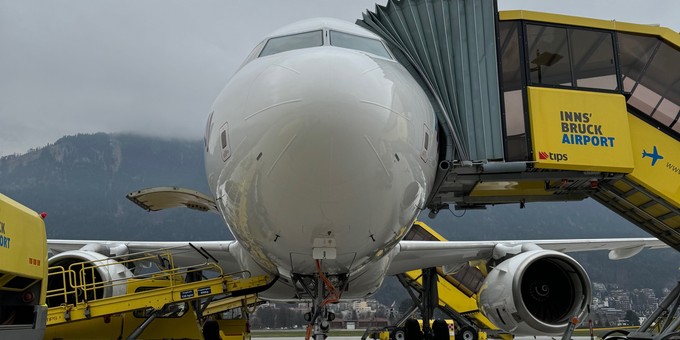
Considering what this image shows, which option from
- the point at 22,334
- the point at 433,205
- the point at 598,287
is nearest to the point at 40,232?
the point at 22,334

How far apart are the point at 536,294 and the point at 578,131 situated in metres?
2.97

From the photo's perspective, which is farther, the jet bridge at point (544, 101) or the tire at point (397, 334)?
the tire at point (397, 334)

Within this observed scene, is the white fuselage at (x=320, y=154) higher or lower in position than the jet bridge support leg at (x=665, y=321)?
higher

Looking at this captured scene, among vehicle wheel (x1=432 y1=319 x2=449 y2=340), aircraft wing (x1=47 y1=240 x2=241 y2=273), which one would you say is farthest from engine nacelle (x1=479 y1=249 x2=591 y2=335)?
aircraft wing (x1=47 y1=240 x2=241 y2=273)

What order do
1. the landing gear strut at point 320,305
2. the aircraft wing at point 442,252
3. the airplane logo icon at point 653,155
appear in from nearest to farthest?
1. the landing gear strut at point 320,305
2. the airplane logo icon at point 653,155
3. the aircraft wing at point 442,252

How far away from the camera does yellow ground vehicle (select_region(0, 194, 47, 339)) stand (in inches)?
215

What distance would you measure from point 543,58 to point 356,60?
4.87 m

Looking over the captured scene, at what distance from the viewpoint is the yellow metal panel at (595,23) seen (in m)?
7.96

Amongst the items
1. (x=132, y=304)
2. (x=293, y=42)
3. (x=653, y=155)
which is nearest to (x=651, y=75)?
(x=653, y=155)

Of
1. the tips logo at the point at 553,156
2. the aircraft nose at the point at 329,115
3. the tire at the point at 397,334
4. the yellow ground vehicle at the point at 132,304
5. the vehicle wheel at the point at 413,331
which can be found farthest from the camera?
the tire at the point at 397,334

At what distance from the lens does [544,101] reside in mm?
7539

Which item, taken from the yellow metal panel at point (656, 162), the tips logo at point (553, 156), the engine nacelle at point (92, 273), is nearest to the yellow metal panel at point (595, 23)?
the yellow metal panel at point (656, 162)

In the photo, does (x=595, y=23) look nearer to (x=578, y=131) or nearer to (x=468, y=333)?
(x=578, y=131)

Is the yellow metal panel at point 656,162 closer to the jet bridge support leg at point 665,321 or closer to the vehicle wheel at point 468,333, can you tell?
the jet bridge support leg at point 665,321
